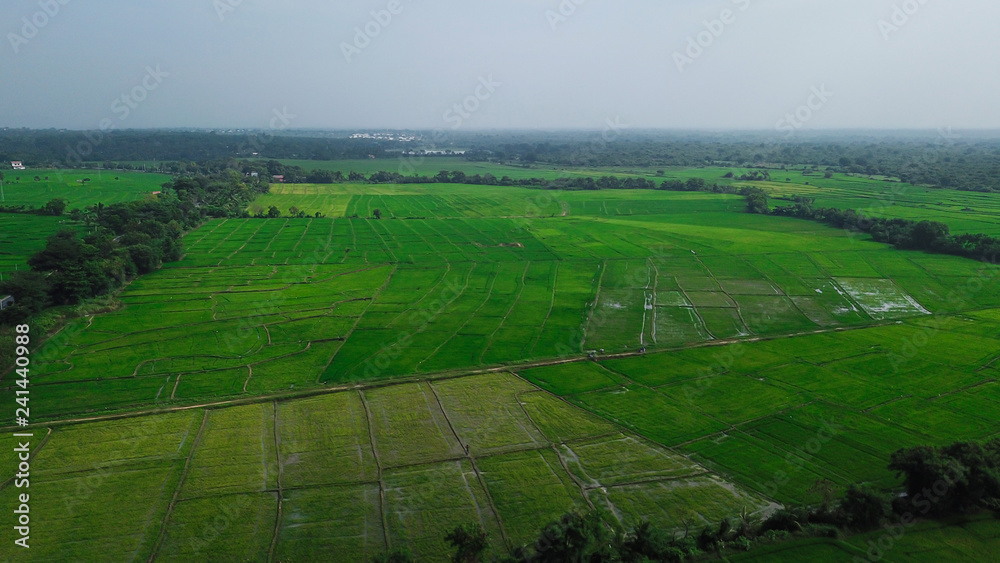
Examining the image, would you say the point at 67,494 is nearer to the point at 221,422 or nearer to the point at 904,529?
the point at 221,422

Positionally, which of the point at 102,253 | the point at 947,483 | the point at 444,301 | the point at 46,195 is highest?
the point at 46,195

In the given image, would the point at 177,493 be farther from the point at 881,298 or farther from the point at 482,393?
the point at 881,298

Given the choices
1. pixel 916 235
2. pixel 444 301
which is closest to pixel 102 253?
pixel 444 301

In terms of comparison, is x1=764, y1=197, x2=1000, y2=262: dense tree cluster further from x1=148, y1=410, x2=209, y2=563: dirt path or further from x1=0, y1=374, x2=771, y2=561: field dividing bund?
x1=148, y1=410, x2=209, y2=563: dirt path

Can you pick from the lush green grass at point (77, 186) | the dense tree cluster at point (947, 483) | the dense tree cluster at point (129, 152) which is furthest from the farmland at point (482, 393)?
the dense tree cluster at point (129, 152)

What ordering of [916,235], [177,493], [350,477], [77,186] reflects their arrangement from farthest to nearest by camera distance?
[77,186]
[916,235]
[350,477]
[177,493]

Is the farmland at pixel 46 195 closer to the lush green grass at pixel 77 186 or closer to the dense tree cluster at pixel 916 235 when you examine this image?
the lush green grass at pixel 77 186

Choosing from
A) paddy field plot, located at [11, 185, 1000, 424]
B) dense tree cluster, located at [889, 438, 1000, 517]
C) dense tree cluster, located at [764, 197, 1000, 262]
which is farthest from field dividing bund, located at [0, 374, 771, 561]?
dense tree cluster, located at [764, 197, 1000, 262]

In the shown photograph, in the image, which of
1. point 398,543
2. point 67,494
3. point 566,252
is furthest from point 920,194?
point 67,494
